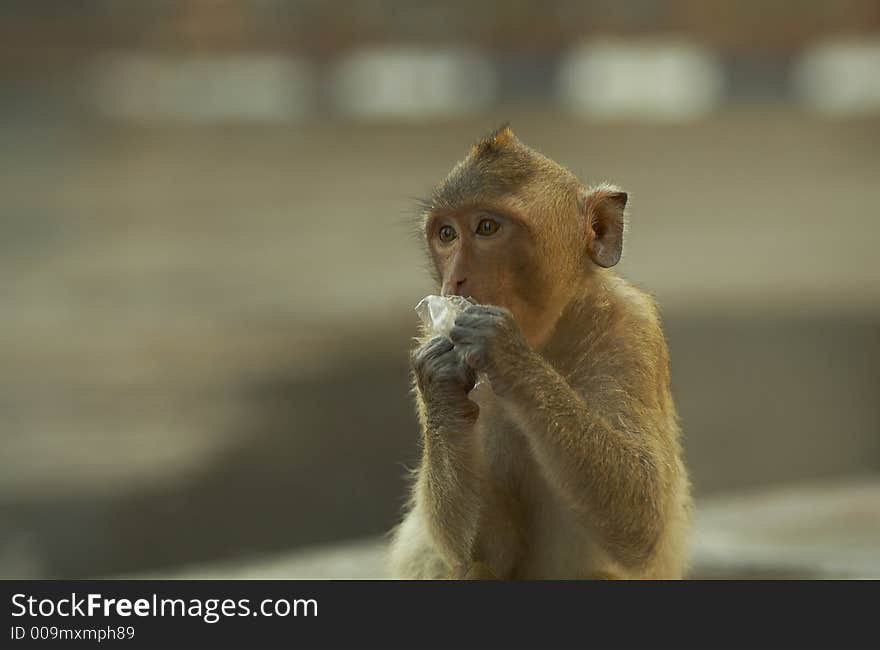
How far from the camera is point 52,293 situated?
56.7ft

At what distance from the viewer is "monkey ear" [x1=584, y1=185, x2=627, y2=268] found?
208 inches

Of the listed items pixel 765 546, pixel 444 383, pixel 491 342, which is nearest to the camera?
pixel 491 342

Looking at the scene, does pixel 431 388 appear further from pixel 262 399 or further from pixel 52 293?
pixel 52 293

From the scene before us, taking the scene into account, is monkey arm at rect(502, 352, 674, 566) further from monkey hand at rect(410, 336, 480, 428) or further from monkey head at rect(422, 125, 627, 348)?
monkey head at rect(422, 125, 627, 348)

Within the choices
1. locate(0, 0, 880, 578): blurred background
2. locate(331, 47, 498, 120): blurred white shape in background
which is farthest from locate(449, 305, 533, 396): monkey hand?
locate(331, 47, 498, 120): blurred white shape in background

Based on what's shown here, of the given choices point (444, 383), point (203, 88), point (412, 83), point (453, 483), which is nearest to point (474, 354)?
point (444, 383)

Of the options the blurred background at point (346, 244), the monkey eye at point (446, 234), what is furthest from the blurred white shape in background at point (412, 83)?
the monkey eye at point (446, 234)

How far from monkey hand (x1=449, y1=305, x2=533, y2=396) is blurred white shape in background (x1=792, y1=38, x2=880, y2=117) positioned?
968 inches

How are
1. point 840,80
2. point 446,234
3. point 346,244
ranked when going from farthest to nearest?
point 840,80
point 346,244
point 446,234

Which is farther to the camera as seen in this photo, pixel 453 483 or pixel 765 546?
pixel 765 546

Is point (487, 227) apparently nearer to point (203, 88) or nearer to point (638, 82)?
point (638, 82)

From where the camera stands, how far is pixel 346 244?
20.2 m

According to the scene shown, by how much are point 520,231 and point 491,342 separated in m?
0.50

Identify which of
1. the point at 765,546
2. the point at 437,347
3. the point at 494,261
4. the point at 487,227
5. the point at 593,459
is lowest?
the point at 765,546
